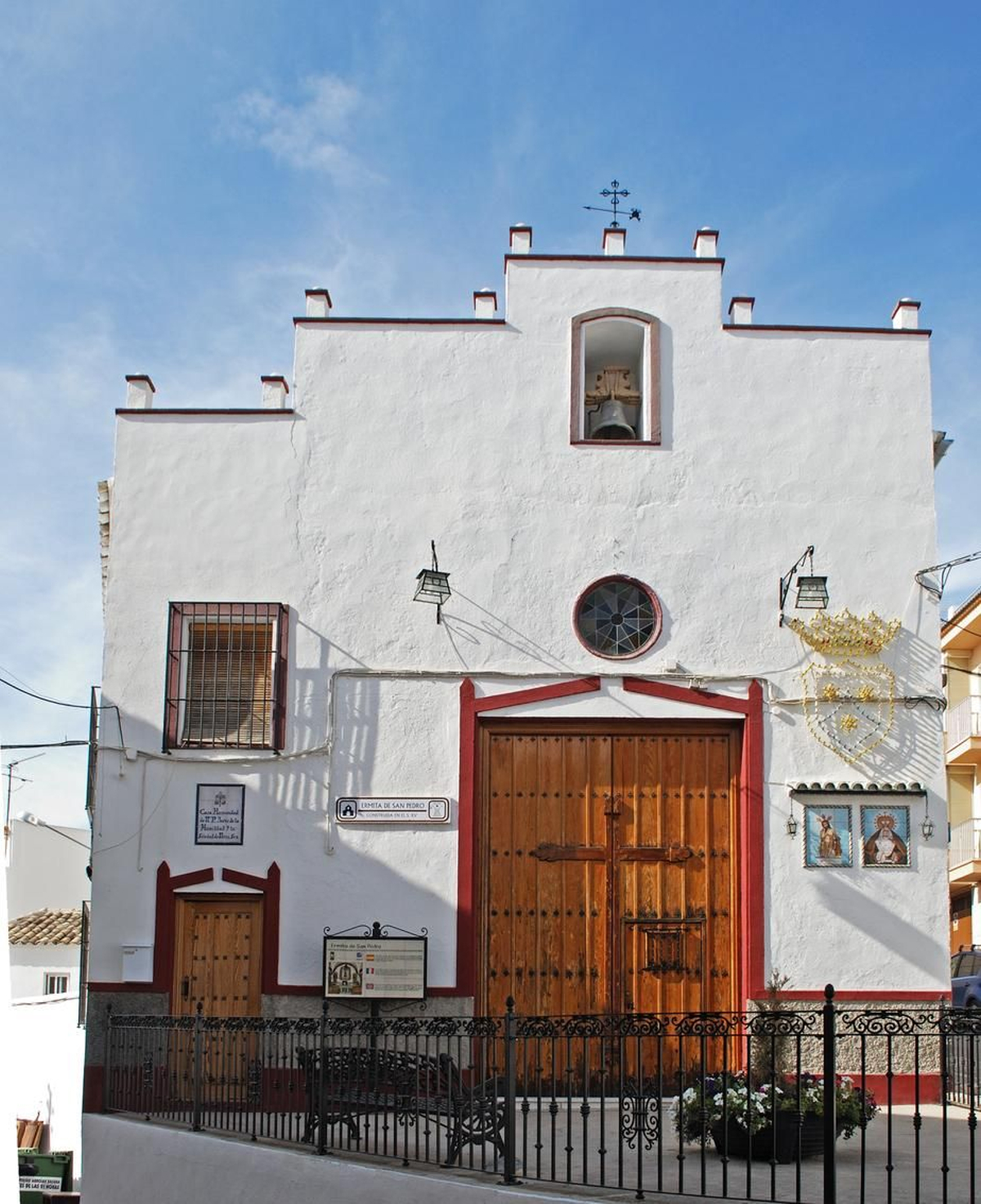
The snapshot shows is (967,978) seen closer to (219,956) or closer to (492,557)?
(492,557)

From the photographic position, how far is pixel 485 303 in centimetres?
1606

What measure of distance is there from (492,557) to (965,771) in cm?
2408

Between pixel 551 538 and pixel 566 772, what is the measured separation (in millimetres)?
2319

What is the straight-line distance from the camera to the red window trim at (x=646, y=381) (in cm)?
1563

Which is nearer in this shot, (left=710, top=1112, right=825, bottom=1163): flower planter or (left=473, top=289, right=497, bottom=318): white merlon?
(left=710, top=1112, right=825, bottom=1163): flower planter

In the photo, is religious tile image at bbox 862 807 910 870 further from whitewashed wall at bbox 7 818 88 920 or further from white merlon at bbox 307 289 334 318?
whitewashed wall at bbox 7 818 88 920

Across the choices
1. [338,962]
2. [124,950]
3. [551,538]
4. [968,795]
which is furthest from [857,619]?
[968,795]

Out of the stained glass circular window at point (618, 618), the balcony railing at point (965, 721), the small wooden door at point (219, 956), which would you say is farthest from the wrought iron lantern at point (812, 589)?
the balcony railing at point (965, 721)

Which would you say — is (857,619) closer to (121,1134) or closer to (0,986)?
(121,1134)

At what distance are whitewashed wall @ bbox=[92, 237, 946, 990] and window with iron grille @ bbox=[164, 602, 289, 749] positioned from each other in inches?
5.9

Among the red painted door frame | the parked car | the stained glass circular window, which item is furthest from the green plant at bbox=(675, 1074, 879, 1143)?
the parked car

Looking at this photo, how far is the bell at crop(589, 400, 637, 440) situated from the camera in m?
15.9

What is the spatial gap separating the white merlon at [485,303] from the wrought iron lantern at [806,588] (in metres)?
4.08

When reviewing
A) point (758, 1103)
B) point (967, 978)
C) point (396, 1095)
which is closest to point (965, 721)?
point (967, 978)
